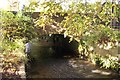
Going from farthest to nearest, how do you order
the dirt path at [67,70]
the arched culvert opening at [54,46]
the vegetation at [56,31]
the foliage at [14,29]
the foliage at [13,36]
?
the arched culvert opening at [54,46]
the dirt path at [67,70]
the foliage at [14,29]
the vegetation at [56,31]
the foliage at [13,36]

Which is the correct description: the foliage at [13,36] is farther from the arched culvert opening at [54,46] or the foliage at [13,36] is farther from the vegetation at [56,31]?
the arched culvert opening at [54,46]

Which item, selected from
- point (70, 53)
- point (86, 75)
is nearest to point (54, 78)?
point (86, 75)

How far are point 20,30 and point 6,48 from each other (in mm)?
1473

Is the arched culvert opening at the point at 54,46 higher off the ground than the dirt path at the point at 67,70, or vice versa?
the arched culvert opening at the point at 54,46

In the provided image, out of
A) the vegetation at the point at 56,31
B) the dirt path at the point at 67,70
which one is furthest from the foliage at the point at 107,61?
the dirt path at the point at 67,70

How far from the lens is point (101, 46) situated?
917cm

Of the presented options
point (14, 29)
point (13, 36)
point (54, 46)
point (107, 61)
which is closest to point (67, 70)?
point (107, 61)

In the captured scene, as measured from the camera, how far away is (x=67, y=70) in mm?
8969

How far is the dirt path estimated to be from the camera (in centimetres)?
816

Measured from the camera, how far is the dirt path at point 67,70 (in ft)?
26.8

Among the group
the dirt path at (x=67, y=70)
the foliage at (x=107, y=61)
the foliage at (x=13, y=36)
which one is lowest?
the dirt path at (x=67, y=70)

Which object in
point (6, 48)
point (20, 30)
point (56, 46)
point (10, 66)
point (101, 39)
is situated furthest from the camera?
point (56, 46)

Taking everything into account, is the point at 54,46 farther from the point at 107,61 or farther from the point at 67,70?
the point at 107,61

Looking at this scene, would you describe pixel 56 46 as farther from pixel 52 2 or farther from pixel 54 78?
pixel 52 2
